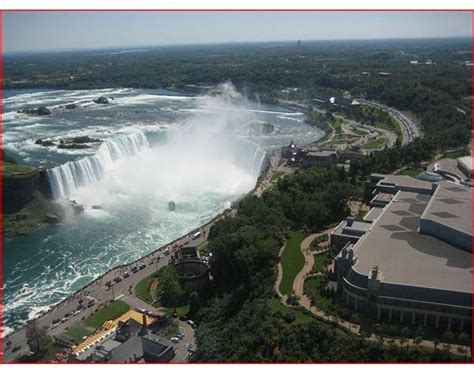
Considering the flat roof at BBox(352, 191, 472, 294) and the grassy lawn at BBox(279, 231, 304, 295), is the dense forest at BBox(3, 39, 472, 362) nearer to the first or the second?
the grassy lawn at BBox(279, 231, 304, 295)

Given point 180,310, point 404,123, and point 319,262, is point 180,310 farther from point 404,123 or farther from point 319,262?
point 404,123

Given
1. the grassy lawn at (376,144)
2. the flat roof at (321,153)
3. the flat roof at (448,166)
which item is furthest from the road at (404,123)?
the flat roof at (448,166)

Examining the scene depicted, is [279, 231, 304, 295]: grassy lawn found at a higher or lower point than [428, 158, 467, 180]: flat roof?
lower

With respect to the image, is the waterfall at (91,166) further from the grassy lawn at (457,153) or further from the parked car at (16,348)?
the grassy lawn at (457,153)

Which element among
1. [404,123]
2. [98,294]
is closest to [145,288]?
[98,294]

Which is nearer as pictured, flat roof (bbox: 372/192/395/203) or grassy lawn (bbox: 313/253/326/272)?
grassy lawn (bbox: 313/253/326/272)

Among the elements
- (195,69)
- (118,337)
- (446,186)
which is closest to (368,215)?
(446,186)

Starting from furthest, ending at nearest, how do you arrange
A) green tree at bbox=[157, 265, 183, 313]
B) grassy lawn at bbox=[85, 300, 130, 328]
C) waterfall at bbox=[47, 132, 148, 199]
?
waterfall at bbox=[47, 132, 148, 199]
green tree at bbox=[157, 265, 183, 313]
grassy lawn at bbox=[85, 300, 130, 328]

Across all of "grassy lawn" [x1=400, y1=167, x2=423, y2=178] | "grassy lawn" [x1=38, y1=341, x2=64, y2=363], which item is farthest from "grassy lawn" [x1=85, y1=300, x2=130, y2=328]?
"grassy lawn" [x1=400, y1=167, x2=423, y2=178]
